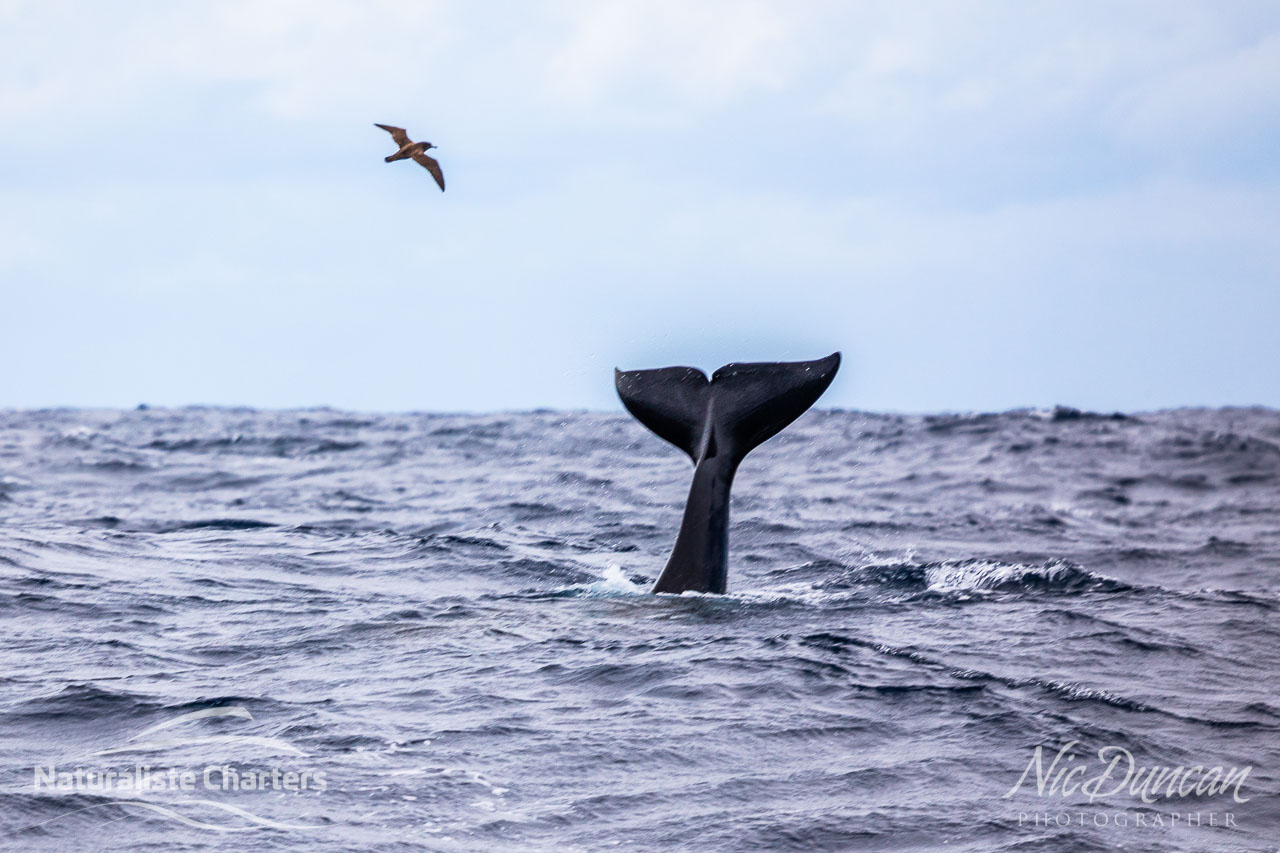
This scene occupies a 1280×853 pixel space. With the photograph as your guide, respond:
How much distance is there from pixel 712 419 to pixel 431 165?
2917 mm

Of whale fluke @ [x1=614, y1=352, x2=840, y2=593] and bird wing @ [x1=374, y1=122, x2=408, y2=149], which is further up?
bird wing @ [x1=374, y1=122, x2=408, y2=149]

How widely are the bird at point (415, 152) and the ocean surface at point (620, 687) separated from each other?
320 centimetres

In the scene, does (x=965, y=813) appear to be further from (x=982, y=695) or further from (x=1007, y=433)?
(x=1007, y=433)

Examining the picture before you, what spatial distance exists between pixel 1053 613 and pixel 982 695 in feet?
10.5

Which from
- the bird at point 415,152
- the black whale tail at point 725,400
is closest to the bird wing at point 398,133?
the bird at point 415,152

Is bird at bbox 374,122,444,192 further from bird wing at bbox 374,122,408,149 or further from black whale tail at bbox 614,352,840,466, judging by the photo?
black whale tail at bbox 614,352,840,466

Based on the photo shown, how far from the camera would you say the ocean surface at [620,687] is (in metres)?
6.52

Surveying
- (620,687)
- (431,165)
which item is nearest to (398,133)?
(431,165)

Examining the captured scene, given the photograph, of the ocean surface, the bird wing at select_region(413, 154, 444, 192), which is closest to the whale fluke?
the ocean surface

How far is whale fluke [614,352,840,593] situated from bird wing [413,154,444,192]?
236cm

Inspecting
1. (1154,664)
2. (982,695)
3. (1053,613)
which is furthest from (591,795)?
(1053,613)

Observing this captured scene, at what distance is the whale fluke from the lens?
11.1 metres

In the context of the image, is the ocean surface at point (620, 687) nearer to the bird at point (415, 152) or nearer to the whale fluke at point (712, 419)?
the whale fluke at point (712, 419)

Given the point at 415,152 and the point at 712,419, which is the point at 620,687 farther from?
the point at 415,152
